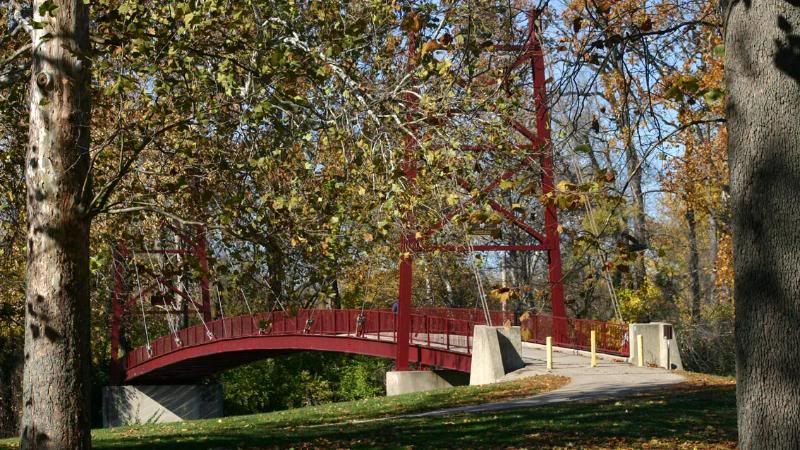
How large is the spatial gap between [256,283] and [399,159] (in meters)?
2.28

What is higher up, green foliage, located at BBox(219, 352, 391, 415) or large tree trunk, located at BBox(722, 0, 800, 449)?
large tree trunk, located at BBox(722, 0, 800, 449)

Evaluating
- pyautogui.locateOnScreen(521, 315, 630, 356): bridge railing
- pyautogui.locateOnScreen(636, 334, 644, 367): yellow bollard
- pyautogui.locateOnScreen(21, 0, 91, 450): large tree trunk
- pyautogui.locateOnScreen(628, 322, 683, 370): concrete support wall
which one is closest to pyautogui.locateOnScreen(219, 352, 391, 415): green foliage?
pyautogui.locateOnScreen(521, 315, 630, 356): bridge railing

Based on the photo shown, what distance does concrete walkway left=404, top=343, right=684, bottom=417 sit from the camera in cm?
1816

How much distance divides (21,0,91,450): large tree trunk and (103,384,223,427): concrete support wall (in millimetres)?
34256

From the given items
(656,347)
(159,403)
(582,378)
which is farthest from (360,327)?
(159,403)

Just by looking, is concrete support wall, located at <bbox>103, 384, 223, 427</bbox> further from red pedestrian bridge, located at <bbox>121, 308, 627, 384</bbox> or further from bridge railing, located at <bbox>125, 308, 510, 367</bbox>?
bridge railing, located at <bbox>125, 308, 510, 367</bbox>

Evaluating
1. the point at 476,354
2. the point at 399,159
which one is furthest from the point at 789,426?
the point at 476,354

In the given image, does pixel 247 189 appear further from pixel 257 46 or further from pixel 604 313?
pixel 604 313

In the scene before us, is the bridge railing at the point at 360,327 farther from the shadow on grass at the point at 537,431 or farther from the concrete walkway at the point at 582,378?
the shadow on grass at the point at 537,431

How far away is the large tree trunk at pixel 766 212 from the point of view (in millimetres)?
5566

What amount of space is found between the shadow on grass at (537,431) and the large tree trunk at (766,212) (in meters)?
5.38

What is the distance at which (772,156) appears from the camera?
5.74 m

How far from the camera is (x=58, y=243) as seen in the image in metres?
8.94

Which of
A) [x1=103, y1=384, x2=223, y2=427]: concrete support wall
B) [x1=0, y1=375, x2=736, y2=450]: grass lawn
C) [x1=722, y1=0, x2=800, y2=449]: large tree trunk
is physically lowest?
[x1=103, y1=384, x2=223, y2=427]: concrete support wall
